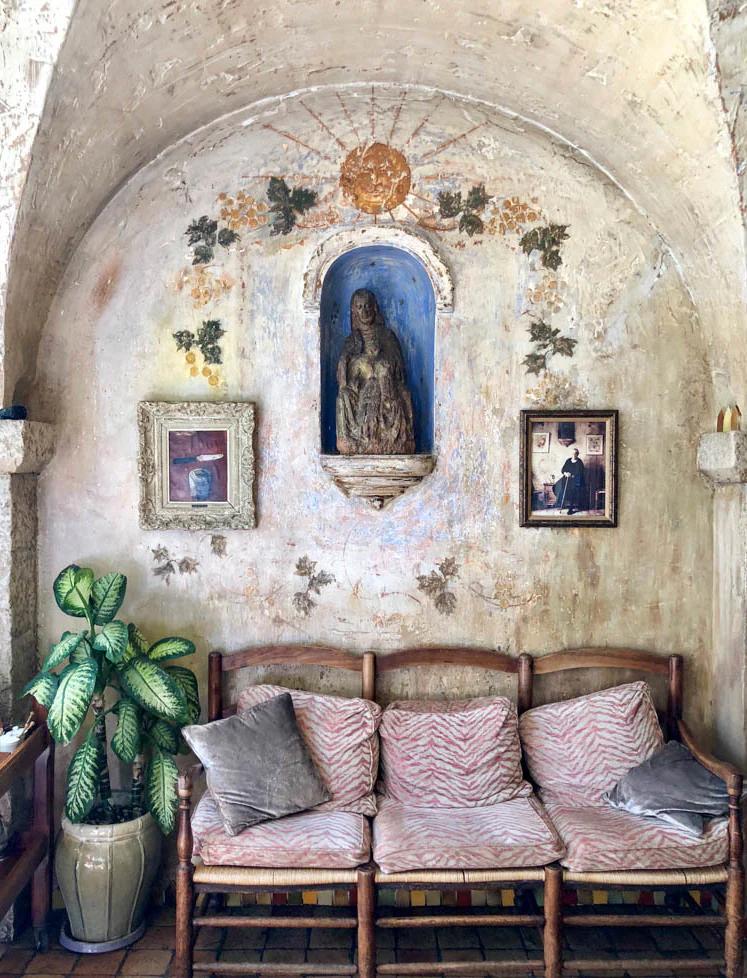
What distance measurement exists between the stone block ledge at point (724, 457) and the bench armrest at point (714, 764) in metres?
1.13

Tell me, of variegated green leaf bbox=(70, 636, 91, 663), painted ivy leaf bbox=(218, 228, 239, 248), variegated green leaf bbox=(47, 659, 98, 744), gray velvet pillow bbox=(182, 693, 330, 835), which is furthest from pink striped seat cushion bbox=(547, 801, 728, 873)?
painted ivy leaf bbox=(218, 228, 239, 248)

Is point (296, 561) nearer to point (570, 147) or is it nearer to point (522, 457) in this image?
point (522, 457)

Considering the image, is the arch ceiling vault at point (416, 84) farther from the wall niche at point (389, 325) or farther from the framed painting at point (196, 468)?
the wall niche at point (389, 325)

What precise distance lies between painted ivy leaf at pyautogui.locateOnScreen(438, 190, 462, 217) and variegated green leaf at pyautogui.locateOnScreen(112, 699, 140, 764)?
2.60 meters

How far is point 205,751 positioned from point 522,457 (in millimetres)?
1912

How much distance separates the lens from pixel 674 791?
3273 mm

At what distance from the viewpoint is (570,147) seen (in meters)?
3.81

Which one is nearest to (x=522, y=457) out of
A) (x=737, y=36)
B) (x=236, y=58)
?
(x=737, y=36)

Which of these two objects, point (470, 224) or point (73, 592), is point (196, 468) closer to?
point (73, 592)

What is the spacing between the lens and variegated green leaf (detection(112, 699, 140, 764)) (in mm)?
3279

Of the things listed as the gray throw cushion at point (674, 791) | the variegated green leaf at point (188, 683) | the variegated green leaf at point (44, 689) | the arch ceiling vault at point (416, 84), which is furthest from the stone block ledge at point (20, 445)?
the gray throw cushion at point (674, 791)

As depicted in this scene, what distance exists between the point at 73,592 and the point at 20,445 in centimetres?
65

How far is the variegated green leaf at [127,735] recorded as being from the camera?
3.28 meters

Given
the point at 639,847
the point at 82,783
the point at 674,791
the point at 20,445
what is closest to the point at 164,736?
the point at 82,783
